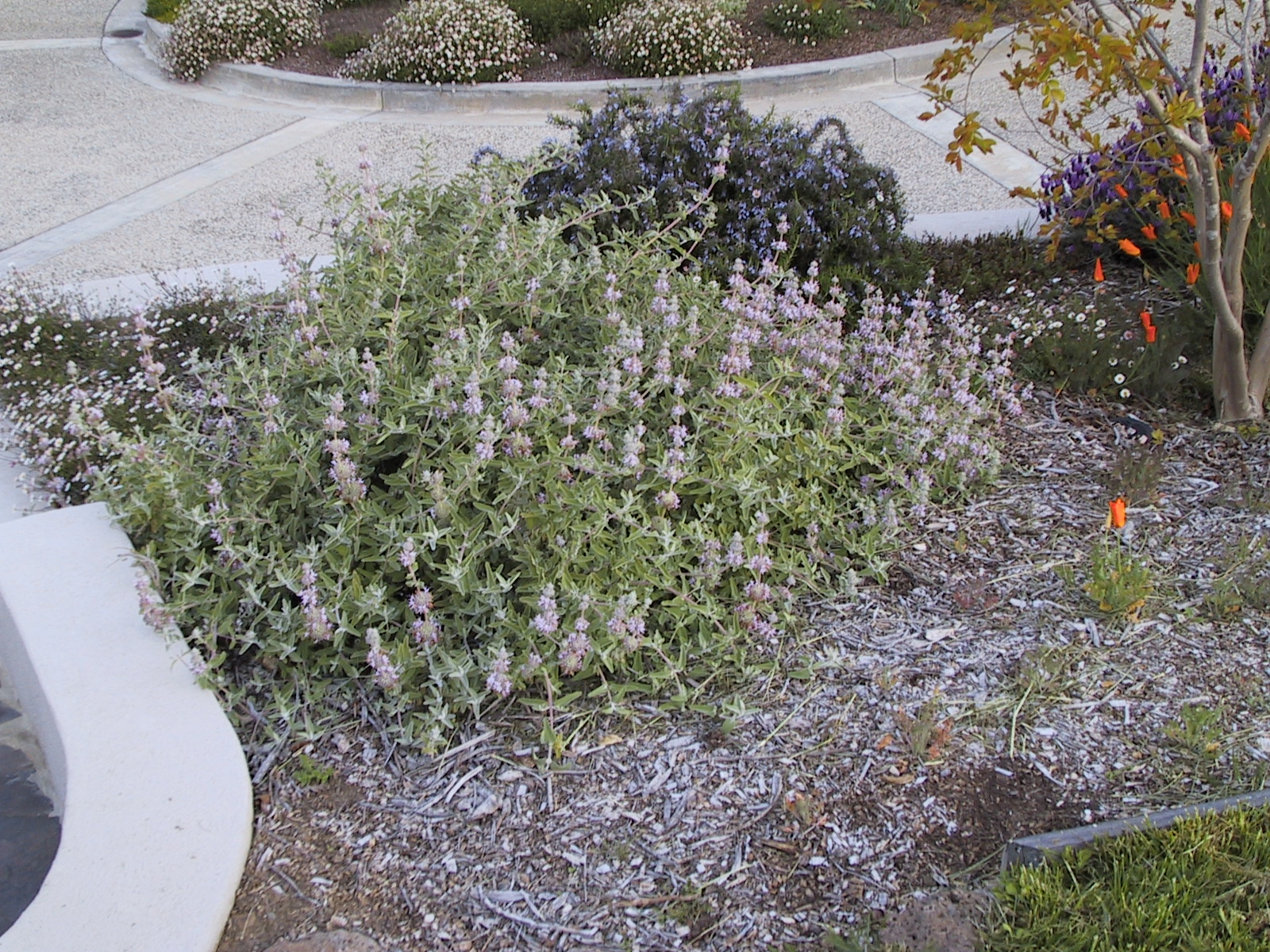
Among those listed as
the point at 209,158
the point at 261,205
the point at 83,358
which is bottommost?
the point at 83,358

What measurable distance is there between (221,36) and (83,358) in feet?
20.9

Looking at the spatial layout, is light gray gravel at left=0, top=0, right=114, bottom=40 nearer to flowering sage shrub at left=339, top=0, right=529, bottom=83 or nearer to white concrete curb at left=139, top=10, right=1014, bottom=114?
white concrete curb at left=139, top=10, right=1014, bottom=114

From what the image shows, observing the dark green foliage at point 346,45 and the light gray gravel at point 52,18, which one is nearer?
the dark green foliage at point 346,45

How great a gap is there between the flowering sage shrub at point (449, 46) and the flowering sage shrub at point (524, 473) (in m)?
5.72

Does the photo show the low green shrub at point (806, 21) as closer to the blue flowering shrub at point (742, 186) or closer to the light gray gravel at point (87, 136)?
the light gray gravel at point (87, 136)

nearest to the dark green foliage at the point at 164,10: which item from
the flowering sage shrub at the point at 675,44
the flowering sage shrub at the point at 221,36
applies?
the flowering sage shrub at the point at 221,36

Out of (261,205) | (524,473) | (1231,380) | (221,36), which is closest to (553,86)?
(261,205)

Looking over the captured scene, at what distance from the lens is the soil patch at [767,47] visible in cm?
935

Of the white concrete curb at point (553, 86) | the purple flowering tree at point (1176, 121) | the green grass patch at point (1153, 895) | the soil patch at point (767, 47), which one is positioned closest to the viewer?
the green grass patch at point (1153, 895)

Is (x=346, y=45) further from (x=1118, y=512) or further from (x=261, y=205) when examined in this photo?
(x=1118, y=512)

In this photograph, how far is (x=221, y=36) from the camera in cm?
984

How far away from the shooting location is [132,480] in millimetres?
3176

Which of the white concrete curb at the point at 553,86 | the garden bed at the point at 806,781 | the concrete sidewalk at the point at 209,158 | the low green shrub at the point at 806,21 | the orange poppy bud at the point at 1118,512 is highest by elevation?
the low green shrub at the point at 806,21

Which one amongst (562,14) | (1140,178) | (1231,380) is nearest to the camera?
(1231,380)
